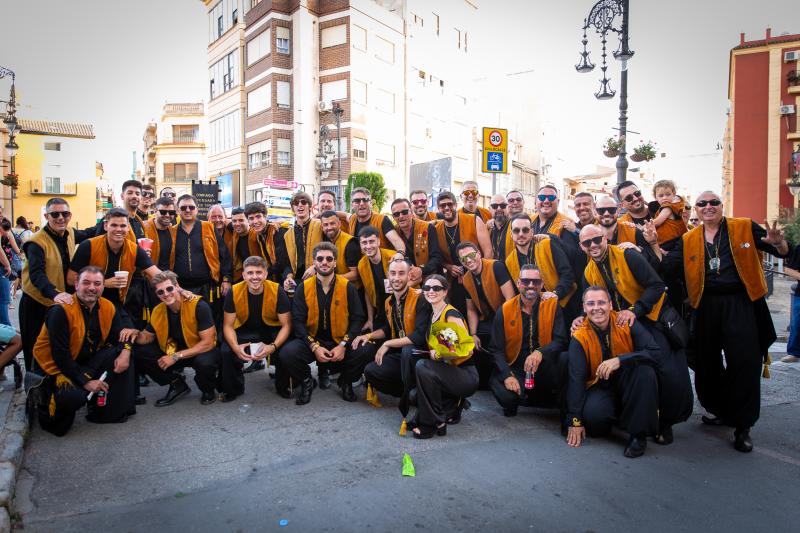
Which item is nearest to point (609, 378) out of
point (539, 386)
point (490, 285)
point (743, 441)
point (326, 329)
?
point (539, 386)

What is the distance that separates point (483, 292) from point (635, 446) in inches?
83.5

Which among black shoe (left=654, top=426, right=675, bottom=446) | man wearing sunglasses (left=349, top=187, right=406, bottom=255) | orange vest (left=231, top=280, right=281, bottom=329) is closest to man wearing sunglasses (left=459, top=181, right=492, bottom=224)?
man wearing sunglasses (left=349, top=187, right=406, bottom=255)

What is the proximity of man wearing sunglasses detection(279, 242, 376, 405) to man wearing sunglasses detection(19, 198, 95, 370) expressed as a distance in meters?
2.16

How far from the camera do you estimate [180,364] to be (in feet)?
17.4

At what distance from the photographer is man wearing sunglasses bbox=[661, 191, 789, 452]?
4.24 metres

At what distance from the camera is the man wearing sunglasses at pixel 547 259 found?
5312mm

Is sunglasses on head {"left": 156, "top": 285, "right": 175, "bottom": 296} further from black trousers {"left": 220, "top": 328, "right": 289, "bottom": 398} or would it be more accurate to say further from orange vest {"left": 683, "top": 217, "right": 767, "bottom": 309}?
orange vest {"left": 683, "top": 217, "right": 767, "bottom": 309}

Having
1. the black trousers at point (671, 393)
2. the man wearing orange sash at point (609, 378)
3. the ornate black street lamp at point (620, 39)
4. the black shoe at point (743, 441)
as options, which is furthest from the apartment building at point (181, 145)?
the black shoe at point (743, 441)

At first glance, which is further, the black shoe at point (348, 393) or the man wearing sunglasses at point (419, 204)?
the man wearing sunglasses at point (419, 204)

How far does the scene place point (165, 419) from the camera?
15.8ft

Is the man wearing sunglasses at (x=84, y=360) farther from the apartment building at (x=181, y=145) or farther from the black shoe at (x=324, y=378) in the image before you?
the apartment building at (x=181, y=145)

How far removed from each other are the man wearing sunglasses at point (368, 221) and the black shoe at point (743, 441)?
3.68m

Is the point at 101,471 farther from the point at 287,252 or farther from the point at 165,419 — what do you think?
the point at 287,252

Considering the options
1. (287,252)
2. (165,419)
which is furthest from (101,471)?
(287,252)
